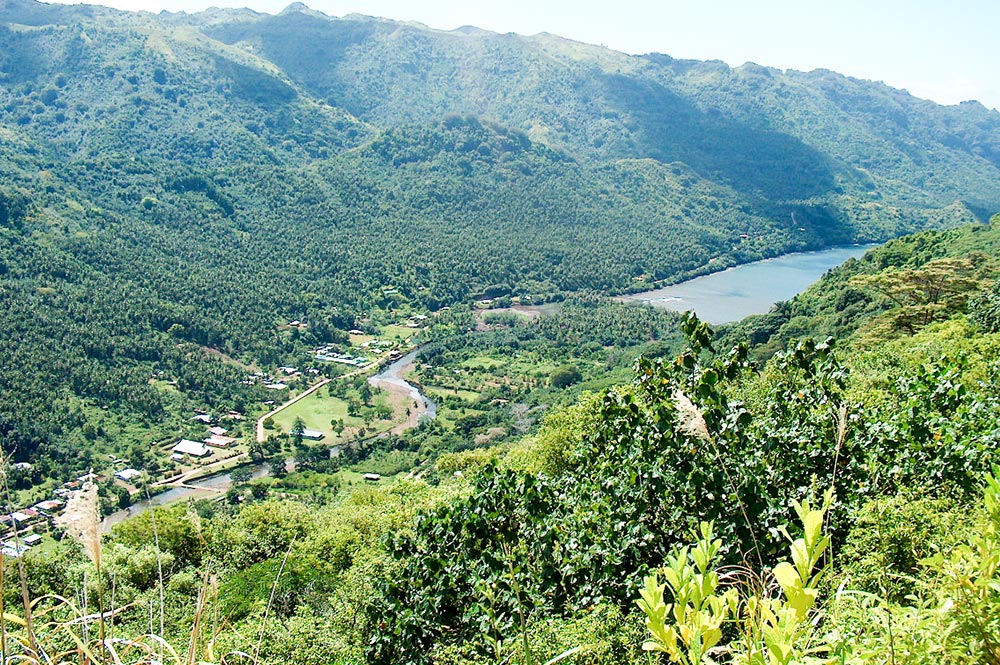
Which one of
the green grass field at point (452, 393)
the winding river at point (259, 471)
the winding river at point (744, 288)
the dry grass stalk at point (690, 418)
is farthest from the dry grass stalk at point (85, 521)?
the winding river at point (744, 288)

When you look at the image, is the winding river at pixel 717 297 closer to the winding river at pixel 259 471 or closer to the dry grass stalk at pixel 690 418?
the winding river at pixel 259 471

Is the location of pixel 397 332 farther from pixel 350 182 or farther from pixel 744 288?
pixel 350 182

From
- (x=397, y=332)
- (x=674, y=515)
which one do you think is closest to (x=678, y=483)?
(x=674, y=515)

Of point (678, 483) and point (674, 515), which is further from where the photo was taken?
point (674, 515)

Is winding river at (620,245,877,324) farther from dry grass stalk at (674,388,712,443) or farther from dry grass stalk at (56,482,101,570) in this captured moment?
dry grass stalk at (56,482,101,570)

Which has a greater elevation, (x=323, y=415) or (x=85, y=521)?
(x=85, y=521)

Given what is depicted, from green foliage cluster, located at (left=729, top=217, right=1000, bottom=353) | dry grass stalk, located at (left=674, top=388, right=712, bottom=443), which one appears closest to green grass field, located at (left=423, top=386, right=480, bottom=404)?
green foliage cluster, located at (left=729, top=217, right=1000, bottom=353)

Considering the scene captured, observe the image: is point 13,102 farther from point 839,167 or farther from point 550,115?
point 839,167
